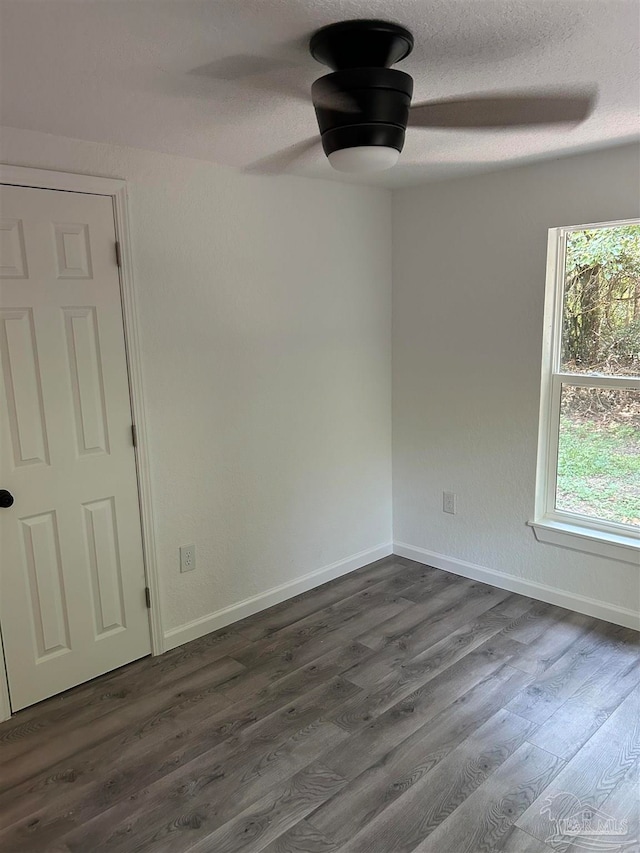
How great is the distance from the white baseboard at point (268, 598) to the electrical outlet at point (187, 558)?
280mm

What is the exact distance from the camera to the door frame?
7.41 ft

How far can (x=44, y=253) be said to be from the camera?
7.54 ft

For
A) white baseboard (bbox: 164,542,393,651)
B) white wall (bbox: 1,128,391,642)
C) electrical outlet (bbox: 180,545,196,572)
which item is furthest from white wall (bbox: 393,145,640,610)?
electrical outlet (bbox: 180,545,196,572)

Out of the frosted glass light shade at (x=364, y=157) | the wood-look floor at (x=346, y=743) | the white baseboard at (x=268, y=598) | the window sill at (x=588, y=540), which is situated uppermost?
the frosted glass light shade at (x=364, y=157)

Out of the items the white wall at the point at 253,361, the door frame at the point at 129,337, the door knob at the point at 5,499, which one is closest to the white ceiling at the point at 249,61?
the door frame at the point at 129,337

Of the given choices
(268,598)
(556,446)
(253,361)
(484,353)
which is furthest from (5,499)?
(556,446)

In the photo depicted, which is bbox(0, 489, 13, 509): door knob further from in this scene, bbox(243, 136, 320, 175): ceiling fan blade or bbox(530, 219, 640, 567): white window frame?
bbox(530, 219, 640, 567): white window frame

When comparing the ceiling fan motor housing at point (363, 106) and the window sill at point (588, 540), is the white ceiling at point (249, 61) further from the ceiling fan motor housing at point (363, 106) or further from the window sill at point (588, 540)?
the window sill at point (588, 540)

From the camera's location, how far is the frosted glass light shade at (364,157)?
1.70 metres

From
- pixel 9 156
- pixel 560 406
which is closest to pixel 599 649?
pixel 560 406

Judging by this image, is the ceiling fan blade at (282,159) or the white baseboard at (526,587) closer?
the ceiling fan blade at (282,159)

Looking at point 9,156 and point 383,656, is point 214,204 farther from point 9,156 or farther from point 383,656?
point 383,656

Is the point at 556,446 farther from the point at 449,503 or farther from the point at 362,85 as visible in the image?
the point at 362,85

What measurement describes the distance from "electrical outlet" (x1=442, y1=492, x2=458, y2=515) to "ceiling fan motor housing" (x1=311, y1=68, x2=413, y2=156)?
7.49 feet
